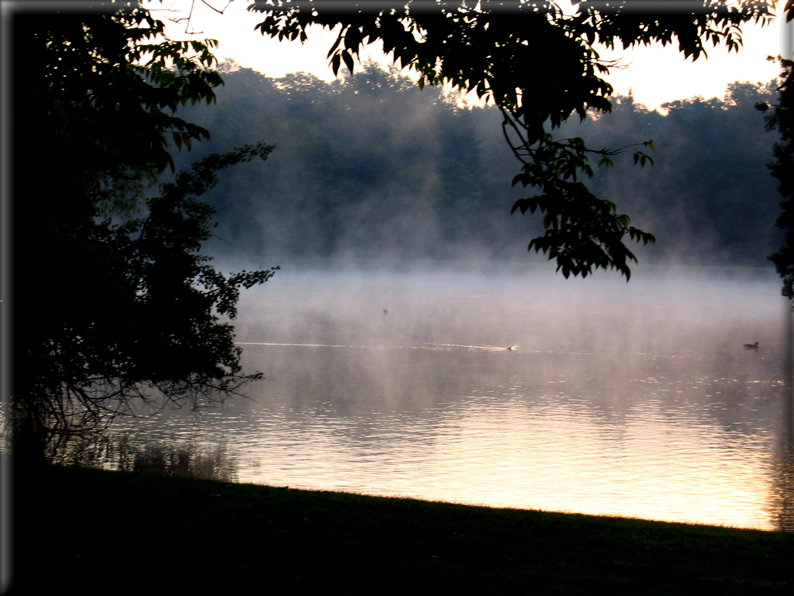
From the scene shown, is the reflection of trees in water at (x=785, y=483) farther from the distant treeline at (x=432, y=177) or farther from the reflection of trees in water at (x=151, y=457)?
the distant treeline at (x=432, y=177)

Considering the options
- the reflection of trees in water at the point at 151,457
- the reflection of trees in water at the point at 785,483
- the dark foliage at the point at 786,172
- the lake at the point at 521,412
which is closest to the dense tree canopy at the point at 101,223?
the reflection of trees in water at the point at 151,457

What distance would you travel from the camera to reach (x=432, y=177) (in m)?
85.7

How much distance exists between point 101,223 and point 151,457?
3560 mm

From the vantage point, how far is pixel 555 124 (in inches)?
268

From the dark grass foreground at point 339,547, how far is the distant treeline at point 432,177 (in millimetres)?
67382

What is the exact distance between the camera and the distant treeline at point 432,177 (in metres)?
77.8

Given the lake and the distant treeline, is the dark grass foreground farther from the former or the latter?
the distant treeline

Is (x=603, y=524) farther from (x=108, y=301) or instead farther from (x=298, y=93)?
(x=298, y=93)

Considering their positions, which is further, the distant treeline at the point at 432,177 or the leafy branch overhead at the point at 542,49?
the distant treeline at the point at 432,177

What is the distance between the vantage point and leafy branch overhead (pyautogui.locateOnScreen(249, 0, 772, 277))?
6.45 metres

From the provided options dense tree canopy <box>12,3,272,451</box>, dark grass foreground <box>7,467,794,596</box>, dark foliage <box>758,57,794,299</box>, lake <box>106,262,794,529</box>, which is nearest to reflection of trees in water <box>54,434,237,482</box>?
lake <box>106,262,794,529</box>

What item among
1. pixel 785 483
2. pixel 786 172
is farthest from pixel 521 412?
pixel 786 172

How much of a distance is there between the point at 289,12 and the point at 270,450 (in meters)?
8.01

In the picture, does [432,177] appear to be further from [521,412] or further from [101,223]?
[101,223]
